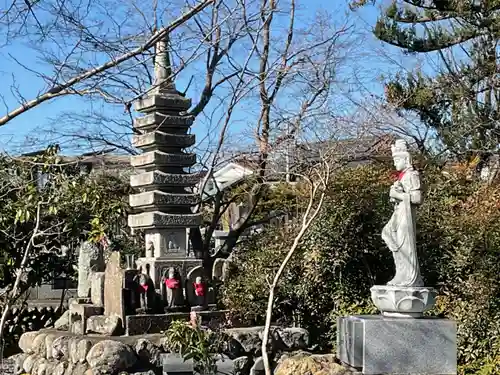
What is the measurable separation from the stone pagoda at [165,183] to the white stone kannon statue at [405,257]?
12.2 feet

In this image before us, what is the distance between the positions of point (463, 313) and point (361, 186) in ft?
8.62

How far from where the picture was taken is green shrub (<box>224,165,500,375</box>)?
10922 millimetres

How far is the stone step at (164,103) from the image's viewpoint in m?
11.2

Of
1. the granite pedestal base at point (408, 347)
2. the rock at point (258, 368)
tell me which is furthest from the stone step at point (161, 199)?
the granite pedestal base at point (408, 347)

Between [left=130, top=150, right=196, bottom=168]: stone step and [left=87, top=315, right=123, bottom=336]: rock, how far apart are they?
2.47m

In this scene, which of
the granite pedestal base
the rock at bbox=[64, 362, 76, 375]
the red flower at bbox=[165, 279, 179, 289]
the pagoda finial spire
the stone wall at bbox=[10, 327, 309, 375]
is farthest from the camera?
the red flower at bbox=[165, 279, 179, 289]

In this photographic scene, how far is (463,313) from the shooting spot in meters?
10.3

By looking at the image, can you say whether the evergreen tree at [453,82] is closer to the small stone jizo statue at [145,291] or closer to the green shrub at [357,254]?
the green shrub at [357,254]

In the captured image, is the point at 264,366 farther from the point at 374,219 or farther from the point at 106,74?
the point at 106,74

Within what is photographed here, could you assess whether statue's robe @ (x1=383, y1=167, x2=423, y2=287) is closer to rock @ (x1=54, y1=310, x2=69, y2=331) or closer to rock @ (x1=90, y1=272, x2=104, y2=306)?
rock @ (x1=90, y1=272, x2=104, y2=306)

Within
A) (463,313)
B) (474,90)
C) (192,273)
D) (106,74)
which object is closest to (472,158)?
(474,90)

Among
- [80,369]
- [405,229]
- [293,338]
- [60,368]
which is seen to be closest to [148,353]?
[80,369]

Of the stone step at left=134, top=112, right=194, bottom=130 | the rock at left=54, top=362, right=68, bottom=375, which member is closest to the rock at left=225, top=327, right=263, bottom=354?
the rock at left=54, top=362, right=68, bottom=375

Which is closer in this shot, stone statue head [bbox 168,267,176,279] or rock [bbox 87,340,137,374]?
rock [bbox 87,340,137,374]
